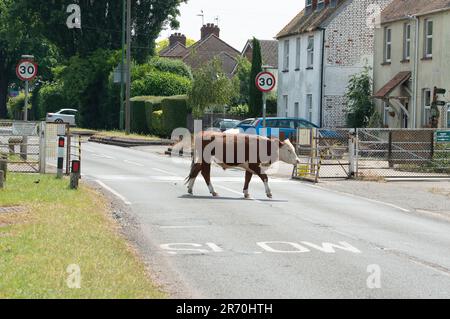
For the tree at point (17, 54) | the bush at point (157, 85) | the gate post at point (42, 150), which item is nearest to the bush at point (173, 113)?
the bush at point (157, 85)

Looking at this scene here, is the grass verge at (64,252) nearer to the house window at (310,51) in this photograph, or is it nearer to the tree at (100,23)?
the house window at (310,51)

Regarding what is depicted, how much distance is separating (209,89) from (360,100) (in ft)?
28.2

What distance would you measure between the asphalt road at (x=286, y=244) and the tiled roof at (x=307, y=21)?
29.9m

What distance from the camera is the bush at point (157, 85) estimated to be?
213 feet

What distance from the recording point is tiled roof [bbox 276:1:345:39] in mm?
54653

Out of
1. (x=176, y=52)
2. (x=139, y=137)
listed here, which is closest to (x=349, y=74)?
(x=139, y=137)

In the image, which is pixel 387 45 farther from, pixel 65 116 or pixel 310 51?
pixel 65 116

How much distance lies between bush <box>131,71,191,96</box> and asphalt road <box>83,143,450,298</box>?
39.0 metres

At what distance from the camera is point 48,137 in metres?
29.5

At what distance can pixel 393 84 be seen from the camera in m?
46.3

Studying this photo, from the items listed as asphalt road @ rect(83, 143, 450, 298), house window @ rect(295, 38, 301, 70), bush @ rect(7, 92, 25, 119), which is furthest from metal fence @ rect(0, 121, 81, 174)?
bush @ rect(7, 92, 25, 119)

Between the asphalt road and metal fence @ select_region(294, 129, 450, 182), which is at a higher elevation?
metal fence @ select_region(294, 129, 450, 182)

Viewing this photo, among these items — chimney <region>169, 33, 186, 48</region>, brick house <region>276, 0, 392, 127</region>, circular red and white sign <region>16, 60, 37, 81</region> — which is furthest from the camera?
chimney <region>169, 33, 186, 48</region>

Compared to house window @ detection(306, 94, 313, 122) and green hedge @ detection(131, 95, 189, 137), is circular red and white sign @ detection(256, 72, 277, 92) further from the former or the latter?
green hedge @ detection(131, 95, 189, 137)
